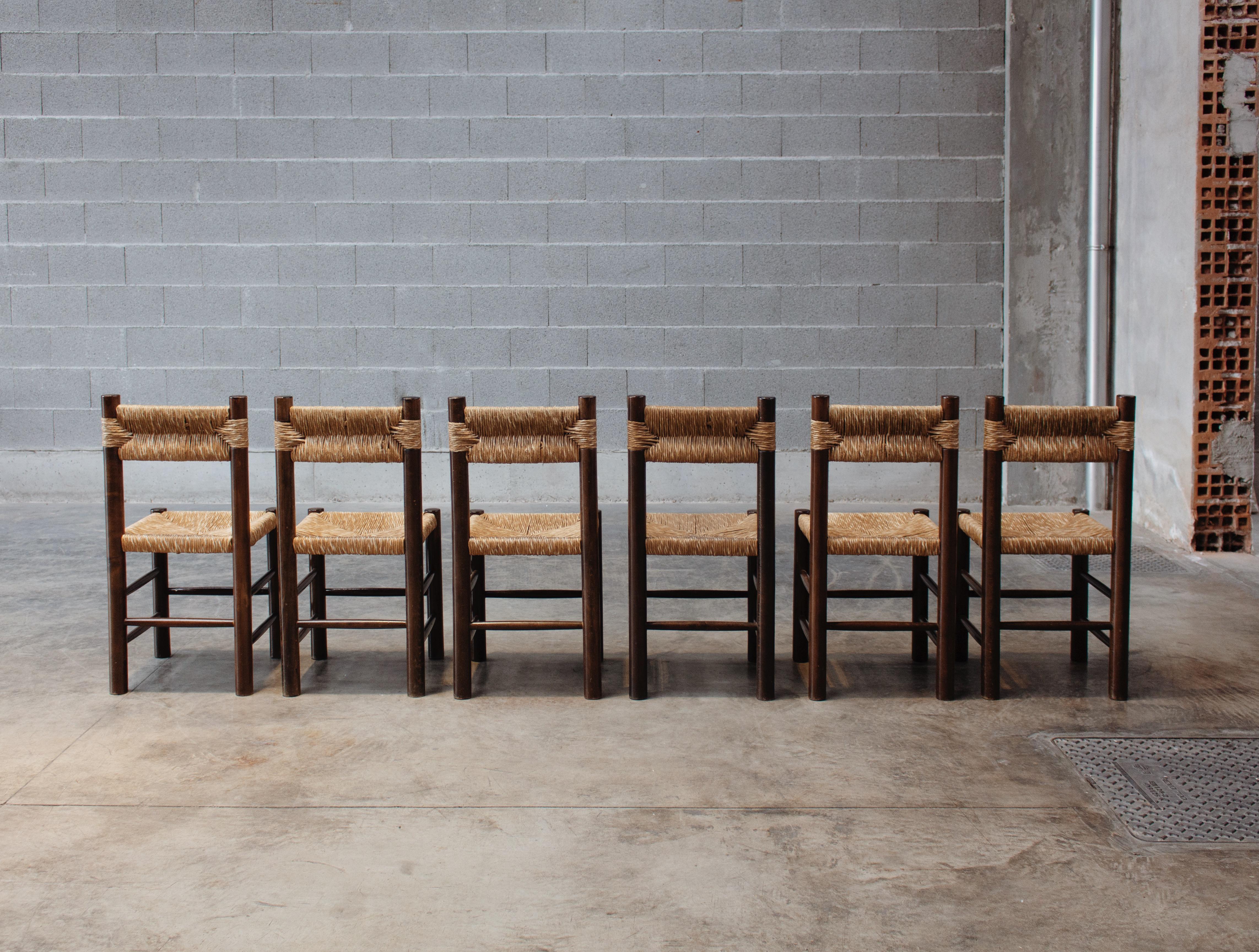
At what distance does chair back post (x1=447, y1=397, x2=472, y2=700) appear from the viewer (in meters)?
3.20

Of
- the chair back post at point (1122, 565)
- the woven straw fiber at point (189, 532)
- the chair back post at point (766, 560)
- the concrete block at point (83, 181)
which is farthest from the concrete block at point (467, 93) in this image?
the chair back post at point (1122, 565)

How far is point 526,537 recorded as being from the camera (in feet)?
10.5

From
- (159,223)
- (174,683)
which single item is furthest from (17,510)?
(174,683)

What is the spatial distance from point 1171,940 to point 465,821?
1374 mm

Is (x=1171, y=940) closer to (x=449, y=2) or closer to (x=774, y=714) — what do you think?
(x=774, y=714)

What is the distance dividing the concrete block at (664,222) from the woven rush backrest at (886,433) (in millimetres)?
3244

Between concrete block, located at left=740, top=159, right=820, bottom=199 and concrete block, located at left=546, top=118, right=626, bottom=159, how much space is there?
2.23ft

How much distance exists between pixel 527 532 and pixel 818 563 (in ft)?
2.70

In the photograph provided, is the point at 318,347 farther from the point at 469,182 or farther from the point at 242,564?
the point at 242,564

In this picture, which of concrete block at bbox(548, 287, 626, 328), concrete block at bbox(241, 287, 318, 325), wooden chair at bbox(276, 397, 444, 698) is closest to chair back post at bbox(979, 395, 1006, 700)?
wooden chair at bbox(276, 397, 444, 698)

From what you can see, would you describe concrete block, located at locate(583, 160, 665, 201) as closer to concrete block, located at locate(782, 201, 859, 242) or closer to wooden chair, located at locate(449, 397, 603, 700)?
concrete block, located at locate(782, 201, 859, 242)

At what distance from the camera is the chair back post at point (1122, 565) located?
3.15 metres

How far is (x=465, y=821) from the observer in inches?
98.3

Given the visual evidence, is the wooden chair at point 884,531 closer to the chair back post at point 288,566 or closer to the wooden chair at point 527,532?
the wooden chair at point 527,532
